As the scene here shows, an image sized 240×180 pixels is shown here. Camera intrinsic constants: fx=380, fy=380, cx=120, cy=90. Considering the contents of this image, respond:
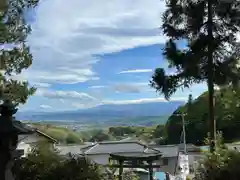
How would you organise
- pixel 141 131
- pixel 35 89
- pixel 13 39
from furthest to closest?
pixel 141 131, pixel 35 89, pixel 13 39

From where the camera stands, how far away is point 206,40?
786cm

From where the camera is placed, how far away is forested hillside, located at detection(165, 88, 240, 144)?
1099 centimetres

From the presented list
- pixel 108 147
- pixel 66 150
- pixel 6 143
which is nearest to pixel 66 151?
pixel 66 150

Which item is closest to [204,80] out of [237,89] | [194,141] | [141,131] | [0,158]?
[237,89]

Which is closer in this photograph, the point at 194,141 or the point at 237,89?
the point at 237,89

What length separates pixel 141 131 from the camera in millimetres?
36688

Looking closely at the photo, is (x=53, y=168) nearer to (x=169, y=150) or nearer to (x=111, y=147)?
(x=111, y=147)

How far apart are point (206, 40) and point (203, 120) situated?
12.9m

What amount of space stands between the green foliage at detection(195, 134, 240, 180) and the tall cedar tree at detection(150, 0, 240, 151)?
149 cm

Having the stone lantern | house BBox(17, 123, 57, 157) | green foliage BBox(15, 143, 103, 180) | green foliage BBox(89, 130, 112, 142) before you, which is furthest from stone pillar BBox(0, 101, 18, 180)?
green foliage BBox(89, 130, 112, 142)

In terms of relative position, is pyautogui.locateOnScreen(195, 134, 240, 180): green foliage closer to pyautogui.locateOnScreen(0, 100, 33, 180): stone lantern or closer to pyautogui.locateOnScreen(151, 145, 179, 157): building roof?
pyautogui.locateOnScreen(0, 100, 33, 180): stone lantern

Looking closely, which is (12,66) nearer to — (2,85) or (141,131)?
(2,85)

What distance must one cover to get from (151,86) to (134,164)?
173cm

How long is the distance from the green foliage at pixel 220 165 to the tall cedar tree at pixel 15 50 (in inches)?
143
